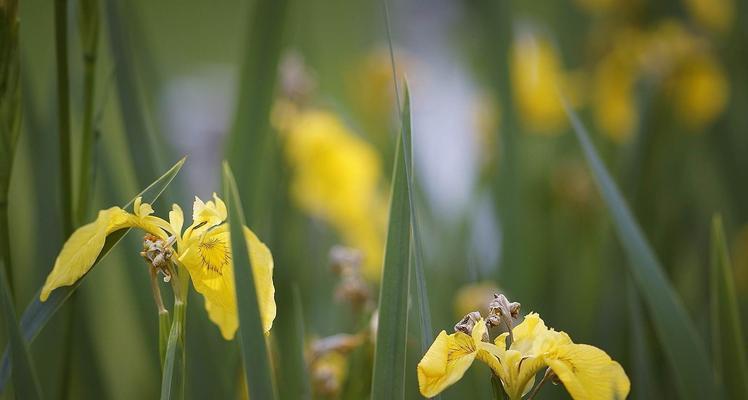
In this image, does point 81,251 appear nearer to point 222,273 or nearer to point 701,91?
point 222,273

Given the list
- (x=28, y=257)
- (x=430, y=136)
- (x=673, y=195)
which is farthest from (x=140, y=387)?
(x=430, y=136)

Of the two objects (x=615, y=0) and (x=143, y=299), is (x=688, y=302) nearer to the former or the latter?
(x=615, y=0)

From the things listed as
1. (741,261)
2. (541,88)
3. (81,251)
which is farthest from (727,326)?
(541,88)

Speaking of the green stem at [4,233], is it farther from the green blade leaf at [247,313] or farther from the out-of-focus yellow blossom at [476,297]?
the out-of-focus yellow blossom at [476,297]

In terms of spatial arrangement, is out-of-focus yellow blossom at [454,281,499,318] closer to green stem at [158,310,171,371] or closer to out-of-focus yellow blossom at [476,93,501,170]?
green stem at [158,310,171,371]

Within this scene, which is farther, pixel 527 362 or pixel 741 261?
pixel 741 261

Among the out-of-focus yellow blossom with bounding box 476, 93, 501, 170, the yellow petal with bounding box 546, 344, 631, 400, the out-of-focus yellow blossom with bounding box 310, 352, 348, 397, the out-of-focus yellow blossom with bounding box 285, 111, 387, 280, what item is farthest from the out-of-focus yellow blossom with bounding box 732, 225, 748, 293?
the yellow petal with bounding box 546, 344, 631, 400
